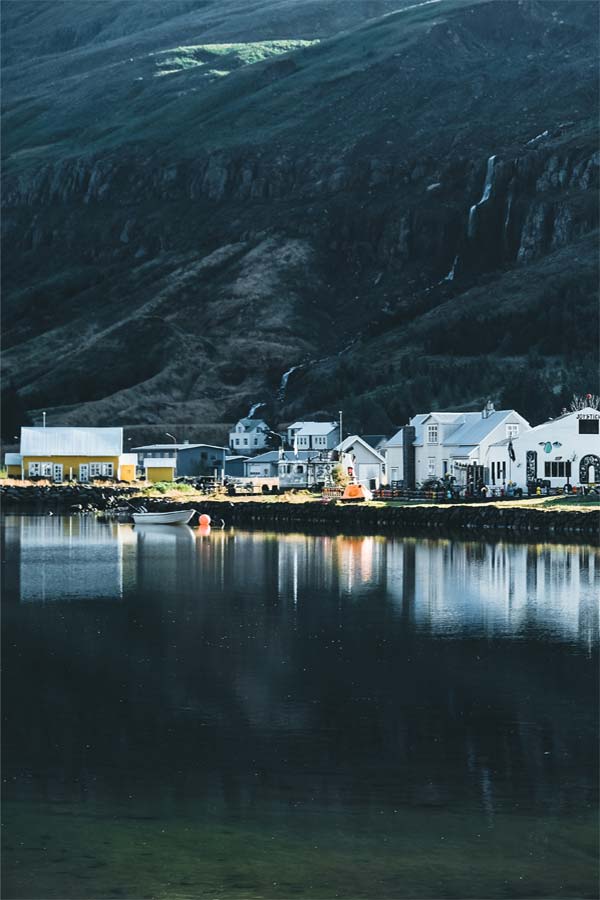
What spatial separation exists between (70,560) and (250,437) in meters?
93.2

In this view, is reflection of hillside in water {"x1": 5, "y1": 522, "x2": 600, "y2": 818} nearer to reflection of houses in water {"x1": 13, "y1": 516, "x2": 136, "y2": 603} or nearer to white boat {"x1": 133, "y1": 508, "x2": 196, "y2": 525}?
reflection of houses in water {"x1": 13, "y1": 516, "x2": 136, "y2": 603}

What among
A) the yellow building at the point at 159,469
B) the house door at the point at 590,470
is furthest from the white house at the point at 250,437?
the house door at the point at 590,470

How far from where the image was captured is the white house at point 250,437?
151m

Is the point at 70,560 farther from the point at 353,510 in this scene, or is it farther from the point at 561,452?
the point at 561,452

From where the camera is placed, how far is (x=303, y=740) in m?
25.3

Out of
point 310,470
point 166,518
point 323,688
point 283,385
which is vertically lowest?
point 323,688

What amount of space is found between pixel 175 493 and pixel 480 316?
4028 inches

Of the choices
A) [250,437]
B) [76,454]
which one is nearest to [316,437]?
[76,454]

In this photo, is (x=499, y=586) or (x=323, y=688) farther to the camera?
(x=499, y=586)

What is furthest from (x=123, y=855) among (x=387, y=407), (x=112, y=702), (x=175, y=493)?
(x=387, y=407)

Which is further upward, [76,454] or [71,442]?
[71,442]

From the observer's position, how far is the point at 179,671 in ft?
105

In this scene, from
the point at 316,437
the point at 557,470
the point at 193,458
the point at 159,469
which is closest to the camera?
the point at 557,470

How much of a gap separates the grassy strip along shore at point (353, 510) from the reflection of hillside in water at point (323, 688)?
15.6 meters
